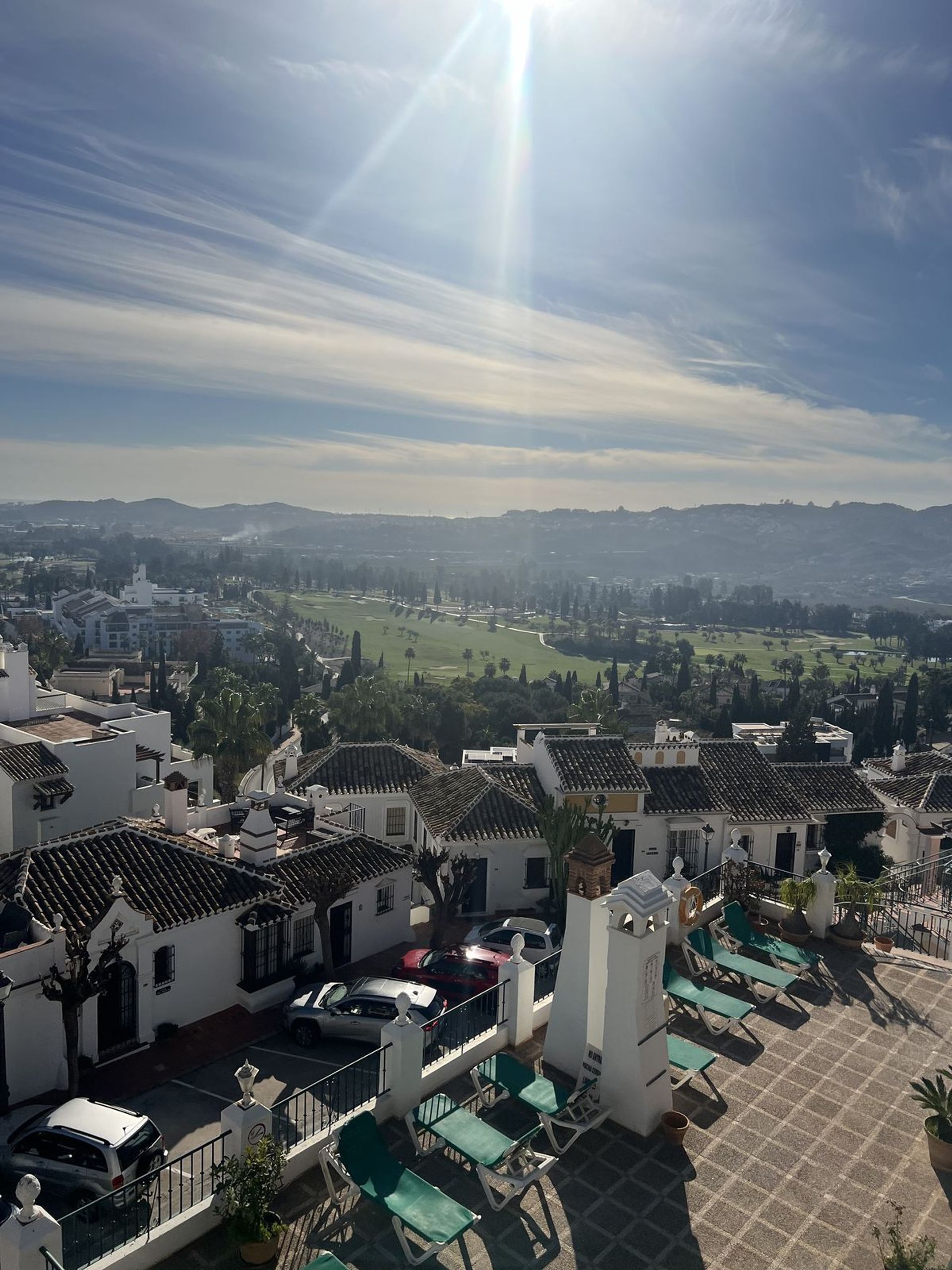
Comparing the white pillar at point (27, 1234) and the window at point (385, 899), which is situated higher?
the white pillar at point (27, 1234)

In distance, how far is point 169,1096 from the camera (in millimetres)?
15000

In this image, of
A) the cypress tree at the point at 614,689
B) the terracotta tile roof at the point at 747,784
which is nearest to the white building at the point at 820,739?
the cypress tree at the point at 614,689

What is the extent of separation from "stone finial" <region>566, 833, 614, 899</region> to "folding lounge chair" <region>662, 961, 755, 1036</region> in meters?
2.18

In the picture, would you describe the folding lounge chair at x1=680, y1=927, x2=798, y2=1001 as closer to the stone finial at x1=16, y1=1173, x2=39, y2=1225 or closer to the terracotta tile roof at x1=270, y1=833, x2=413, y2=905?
the terracotta tile roof at x1=270, y1=833, x2=413, y2=905

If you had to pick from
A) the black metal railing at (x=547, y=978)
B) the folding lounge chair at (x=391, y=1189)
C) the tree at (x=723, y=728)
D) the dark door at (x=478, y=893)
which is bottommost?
the tree at (x=723, y=728)

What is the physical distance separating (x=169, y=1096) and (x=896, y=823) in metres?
28.7

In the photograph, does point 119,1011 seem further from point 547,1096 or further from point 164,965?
point 547,1096

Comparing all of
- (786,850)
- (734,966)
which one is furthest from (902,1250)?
(786,850)

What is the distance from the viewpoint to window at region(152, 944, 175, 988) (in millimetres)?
16828

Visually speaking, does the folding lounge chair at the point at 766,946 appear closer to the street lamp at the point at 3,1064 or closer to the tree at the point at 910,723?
the street lamp at the point at 3,1064

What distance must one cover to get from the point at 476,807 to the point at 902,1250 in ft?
61.6

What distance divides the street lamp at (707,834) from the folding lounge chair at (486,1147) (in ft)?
62.0

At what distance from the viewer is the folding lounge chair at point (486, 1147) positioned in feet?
29.4

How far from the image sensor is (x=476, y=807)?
25938 millimetres
